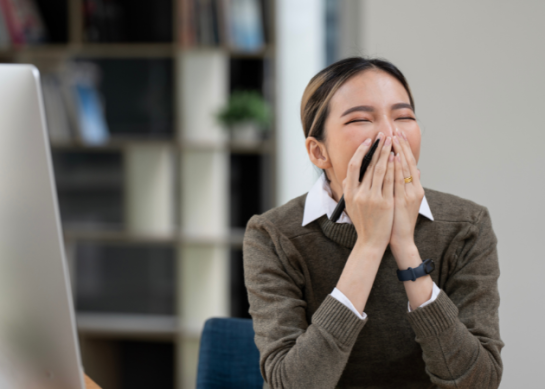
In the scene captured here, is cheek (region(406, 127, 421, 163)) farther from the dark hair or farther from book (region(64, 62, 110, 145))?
book (region(64, 62, 110, 145))

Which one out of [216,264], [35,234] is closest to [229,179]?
[216,264]

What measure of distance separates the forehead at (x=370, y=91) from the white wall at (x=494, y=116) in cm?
41

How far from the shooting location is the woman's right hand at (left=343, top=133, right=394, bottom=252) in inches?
36.1

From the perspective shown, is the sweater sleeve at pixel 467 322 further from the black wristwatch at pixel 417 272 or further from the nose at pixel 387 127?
the nose at pixel 387 127

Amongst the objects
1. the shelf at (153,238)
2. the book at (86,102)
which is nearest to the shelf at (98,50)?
the book at (86,102)

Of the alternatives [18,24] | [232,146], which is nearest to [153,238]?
[232,146]

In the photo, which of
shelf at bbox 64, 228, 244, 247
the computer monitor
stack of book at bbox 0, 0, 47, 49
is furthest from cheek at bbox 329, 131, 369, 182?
stack of book at bbox 0, 0, 47, 49

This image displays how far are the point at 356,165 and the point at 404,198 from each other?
11 centimetres

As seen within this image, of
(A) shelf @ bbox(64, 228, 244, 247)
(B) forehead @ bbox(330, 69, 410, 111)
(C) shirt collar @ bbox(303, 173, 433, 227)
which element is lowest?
(A) shelf @ bbox(64, 228, 244, 247)

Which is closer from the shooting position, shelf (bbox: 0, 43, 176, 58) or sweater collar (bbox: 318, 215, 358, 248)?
sweater collar (bbox: 318, 215, 358, 248)

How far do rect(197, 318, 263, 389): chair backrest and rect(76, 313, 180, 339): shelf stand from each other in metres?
1.70

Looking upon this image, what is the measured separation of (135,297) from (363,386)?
2239mm

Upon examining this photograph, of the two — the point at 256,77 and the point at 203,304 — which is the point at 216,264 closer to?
the point at 203,304

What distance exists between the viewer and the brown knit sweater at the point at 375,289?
92 cm
